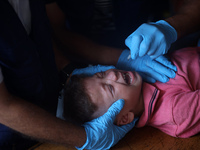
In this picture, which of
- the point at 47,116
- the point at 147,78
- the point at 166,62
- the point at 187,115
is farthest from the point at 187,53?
the point at 47,116

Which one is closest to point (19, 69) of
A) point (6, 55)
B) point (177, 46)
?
point (6, 55)

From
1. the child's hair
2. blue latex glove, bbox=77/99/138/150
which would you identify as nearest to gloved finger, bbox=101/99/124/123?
blue latex glove, bbox=77/99/138/150

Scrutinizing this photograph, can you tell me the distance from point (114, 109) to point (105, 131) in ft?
0.44

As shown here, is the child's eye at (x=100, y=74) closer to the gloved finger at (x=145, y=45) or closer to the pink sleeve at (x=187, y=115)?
the gloved finger at (x=145, y=45)

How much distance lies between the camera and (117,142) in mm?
1083

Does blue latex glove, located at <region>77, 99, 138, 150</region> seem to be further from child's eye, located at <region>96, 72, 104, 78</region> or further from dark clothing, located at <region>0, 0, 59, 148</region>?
dark clothing, located at <region>0, 0, 59, 148</region>

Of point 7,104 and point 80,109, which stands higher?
point 7,104

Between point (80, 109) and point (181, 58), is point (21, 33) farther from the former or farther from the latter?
point (181, 58)

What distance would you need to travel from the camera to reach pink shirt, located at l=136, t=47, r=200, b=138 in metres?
1.02

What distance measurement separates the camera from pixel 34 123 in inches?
34.2

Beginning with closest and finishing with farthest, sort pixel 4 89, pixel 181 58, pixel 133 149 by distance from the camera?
pixel 4 89 → pixel 133 149 → pixel 181 58

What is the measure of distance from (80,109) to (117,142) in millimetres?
304

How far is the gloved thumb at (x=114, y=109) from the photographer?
40.4 inches

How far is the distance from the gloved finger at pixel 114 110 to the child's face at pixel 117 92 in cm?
6
